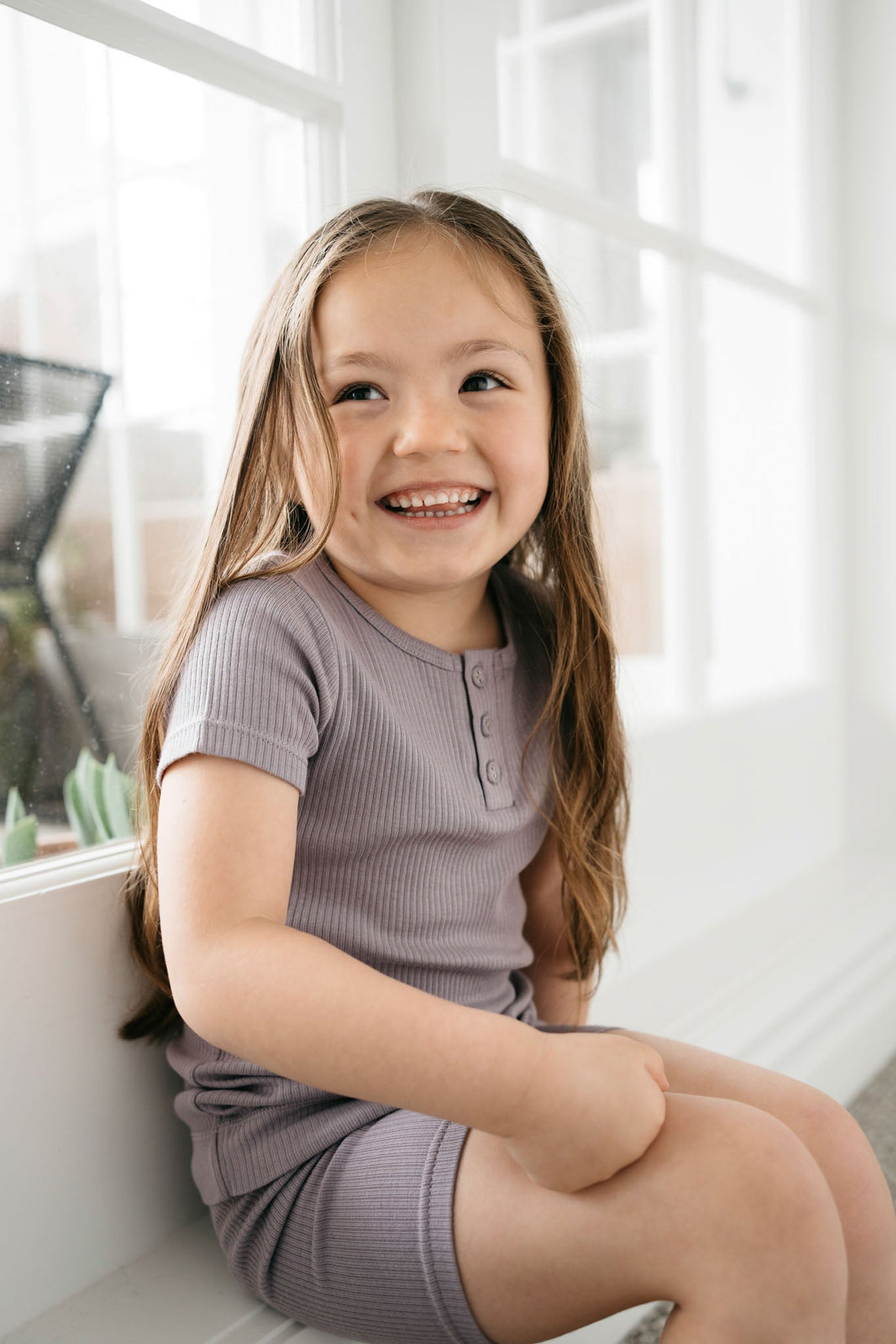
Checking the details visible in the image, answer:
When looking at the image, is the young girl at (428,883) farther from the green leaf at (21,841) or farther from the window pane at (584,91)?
the window pane at (584,91)

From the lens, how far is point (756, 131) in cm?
186

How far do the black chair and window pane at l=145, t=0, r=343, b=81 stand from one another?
0.33 metres

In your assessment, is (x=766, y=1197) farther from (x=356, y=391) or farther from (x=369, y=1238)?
(x=356, y=391)

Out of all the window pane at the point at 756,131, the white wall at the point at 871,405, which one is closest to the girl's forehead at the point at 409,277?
the window pane at the point at 756,131

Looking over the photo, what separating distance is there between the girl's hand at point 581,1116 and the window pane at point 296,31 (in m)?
0.82

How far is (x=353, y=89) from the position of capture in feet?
3.26

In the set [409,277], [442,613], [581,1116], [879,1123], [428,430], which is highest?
[409,277]

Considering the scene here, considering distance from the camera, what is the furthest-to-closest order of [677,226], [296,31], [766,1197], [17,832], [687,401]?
1. [687,401]
2. [677,226]
3. [296,31]
4. [17,832]
5. [766,1197]

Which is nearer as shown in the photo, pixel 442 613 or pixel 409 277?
pixel 409 277

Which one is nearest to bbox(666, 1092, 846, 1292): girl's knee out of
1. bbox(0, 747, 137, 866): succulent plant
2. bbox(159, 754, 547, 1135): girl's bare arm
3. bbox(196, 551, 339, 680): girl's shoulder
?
bbox(159, 754, 547, 1135): girl's bare arm

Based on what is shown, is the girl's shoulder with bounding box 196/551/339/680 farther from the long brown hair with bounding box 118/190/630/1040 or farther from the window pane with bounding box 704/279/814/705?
the window pane with bounding box 704/279/814/705

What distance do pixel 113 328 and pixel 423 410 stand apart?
0.31 m

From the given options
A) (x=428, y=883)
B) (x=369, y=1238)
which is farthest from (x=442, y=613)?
(x=369, y=1238)

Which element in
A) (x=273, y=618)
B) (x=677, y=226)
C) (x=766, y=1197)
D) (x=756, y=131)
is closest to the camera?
(x=766, y=1197)
